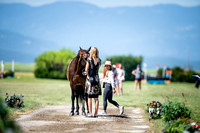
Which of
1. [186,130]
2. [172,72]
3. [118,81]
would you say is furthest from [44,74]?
[186,130]

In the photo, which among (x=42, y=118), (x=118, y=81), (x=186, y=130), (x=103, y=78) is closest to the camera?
(x=186, y=130)

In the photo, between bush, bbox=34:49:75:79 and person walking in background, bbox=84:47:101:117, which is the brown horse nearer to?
person walking in background, bbox=84:47:101:117

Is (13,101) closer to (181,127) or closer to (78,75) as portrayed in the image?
(78,75)

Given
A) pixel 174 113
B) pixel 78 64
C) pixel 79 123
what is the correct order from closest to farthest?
pixel 174 113
pixel 79 123
pixel 78 64

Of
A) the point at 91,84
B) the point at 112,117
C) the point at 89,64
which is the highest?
the point at 89,64

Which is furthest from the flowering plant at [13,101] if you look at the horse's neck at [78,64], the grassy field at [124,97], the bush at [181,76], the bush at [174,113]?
the bush at [181,76]

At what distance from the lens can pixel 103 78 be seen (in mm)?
11992

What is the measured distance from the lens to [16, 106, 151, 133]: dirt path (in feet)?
29.9

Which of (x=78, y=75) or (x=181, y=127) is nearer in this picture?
(x=181, y=127)

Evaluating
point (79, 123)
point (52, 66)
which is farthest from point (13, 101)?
point (52, 66)

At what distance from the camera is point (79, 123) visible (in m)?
10.2

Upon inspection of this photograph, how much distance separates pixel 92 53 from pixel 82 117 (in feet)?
7.41

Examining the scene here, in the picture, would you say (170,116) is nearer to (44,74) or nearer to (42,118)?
(42,118)

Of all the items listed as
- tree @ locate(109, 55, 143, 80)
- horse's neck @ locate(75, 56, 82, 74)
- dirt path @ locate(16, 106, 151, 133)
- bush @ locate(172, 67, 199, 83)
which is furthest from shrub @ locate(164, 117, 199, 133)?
bush @ locate(172, 67, 199, 83)
